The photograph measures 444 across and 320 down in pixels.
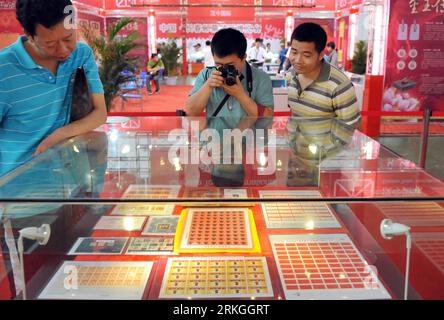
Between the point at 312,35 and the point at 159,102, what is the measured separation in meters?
8.78

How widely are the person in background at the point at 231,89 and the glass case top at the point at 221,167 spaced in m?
0.18

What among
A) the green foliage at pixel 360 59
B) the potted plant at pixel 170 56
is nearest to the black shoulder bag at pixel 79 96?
the green foliage at pixel 360 59

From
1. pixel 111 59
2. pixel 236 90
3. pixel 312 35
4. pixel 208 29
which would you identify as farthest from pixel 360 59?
pixel 236 90

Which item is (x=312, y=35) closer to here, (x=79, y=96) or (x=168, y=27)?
(x=79, y=96)

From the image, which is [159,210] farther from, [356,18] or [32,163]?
[356,18]

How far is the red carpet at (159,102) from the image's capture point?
9586 mm

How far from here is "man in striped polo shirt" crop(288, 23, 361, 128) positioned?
7.40 feet

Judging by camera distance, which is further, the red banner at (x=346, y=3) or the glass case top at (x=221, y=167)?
the red banner at (x=346, y=3)

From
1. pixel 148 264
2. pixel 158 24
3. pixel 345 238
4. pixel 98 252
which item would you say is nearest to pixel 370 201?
pixel 345 238

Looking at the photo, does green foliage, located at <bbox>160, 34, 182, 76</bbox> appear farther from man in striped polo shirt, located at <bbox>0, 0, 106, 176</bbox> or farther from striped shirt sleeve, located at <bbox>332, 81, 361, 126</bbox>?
man in striped polo shirt, located at <bbox>0, 0, 106, 176</bbox>

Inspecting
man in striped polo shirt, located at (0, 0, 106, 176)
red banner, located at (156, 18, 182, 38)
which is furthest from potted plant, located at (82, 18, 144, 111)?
red banner, located at (156, 18, 182, 38)

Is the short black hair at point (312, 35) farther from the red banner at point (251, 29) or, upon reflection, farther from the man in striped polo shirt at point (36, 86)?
the red banner at point (251, 29)

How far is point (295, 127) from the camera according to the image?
212cm
